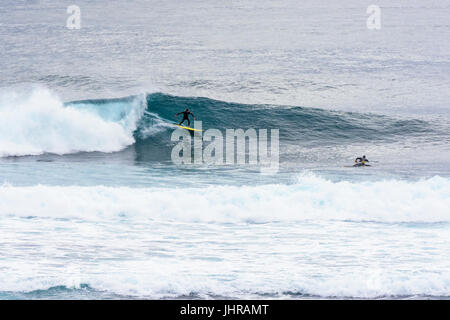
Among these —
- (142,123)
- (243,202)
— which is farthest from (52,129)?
(243,202)

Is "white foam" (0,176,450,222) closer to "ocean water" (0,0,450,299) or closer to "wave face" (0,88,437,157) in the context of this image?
"ocean water" (0,0,450,299)

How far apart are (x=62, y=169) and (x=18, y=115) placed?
4.94m

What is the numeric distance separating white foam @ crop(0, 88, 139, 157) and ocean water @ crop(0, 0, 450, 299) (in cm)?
7

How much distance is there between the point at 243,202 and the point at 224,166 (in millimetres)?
4063

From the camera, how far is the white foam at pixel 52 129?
19.8m

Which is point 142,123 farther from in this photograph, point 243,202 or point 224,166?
point 243,202

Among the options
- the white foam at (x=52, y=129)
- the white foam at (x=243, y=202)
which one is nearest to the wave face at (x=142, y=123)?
the white foam at (x=52, y=129)

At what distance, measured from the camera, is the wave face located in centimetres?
2022

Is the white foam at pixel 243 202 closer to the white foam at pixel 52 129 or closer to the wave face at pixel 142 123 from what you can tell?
the white foam at pixel 52 129

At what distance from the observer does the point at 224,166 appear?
17.8 meters

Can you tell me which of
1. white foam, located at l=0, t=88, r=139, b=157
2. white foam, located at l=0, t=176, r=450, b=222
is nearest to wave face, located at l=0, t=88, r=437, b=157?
white foam, located at l=0, t=88, r=139, b=157

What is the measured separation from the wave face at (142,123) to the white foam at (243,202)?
552 centimetres
